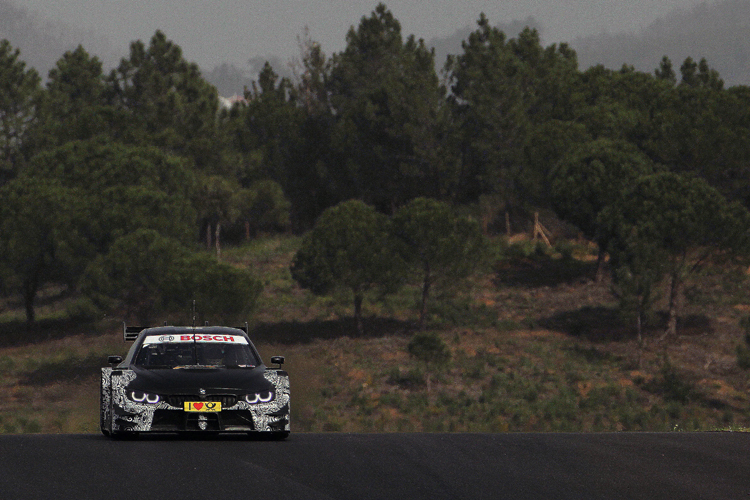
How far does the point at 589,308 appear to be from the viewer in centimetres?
7531

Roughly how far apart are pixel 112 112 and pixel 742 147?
52.0m

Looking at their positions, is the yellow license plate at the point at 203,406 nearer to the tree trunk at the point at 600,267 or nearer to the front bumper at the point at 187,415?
the front bumper at the point at 187,415

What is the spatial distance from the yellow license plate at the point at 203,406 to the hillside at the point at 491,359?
34253 mm


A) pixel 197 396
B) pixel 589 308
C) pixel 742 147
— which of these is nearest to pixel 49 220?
pixel 589 308

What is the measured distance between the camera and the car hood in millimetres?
13398

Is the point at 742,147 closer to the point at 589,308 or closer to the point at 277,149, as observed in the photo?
the point at 589,308

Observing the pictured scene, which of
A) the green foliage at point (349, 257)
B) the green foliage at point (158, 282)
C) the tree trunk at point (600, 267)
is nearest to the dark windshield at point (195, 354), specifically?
the green foliage at point (158, 282)

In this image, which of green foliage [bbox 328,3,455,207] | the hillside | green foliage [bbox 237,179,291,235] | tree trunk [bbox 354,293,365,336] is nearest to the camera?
the hillside

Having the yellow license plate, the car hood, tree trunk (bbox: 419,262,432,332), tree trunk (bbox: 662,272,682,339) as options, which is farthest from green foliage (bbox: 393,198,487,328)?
the yellow license plate

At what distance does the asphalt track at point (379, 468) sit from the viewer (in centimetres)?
972

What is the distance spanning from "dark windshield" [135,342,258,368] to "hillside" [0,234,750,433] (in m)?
32.8

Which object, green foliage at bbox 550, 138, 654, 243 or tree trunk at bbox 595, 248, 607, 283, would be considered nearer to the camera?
green foliage at bbox 550, 138, 654, 243

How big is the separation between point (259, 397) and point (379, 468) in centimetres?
302

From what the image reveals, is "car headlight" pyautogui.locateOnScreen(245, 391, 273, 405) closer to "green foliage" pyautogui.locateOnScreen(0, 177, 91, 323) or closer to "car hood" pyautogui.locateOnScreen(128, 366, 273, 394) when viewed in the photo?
"car hood" pyautogui.locateOnScreen(128, 366, 273, 394)
